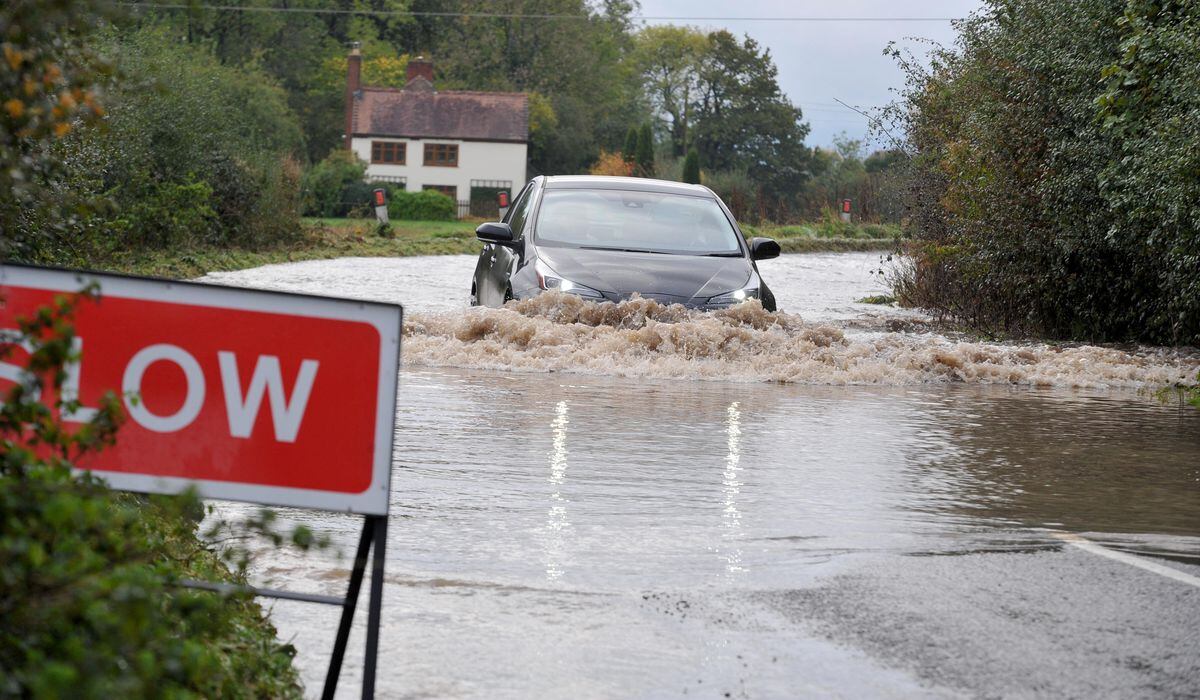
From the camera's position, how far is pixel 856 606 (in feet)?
18.6

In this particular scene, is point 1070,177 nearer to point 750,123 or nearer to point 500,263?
point 500,263

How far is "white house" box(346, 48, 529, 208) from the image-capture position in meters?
90.2

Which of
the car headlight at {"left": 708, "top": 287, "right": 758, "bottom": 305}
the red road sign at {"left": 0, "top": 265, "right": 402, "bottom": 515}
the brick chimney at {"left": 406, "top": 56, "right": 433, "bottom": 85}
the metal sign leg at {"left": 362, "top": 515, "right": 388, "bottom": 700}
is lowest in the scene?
the metal sign leg at {"left": 362, "top": 515, "right": 388, "bottom": 700}

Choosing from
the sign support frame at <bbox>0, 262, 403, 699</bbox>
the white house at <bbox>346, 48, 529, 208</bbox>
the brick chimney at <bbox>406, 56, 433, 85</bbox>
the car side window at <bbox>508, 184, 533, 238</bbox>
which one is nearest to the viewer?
the sign support frame at <bbox>0, 262, 403, 699</bbox>

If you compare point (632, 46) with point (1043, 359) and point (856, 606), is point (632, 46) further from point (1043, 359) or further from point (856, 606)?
point (856, 606)

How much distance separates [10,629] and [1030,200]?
1704 cm

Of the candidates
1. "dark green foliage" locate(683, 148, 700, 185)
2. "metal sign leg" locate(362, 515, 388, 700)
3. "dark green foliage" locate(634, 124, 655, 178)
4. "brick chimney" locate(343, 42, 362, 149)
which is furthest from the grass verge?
"brick chimney" locate(343, 42, 362, 149)

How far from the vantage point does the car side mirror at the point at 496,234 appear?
13.8m

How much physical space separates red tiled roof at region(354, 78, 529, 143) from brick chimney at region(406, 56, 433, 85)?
1265 mm

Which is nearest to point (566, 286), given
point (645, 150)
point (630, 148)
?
point (645, 150)

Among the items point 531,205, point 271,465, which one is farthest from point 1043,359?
point 271,465

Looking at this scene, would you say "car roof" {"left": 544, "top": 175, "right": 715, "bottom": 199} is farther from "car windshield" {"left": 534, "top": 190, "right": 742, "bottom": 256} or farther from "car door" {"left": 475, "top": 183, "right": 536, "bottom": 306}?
"car door" {"left": 475, "top": 183, "right": 536, "bottom": 306}

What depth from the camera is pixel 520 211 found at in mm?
15469

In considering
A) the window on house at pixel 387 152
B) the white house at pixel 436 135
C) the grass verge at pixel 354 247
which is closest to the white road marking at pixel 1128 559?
the grass verge at pixel 354 247
